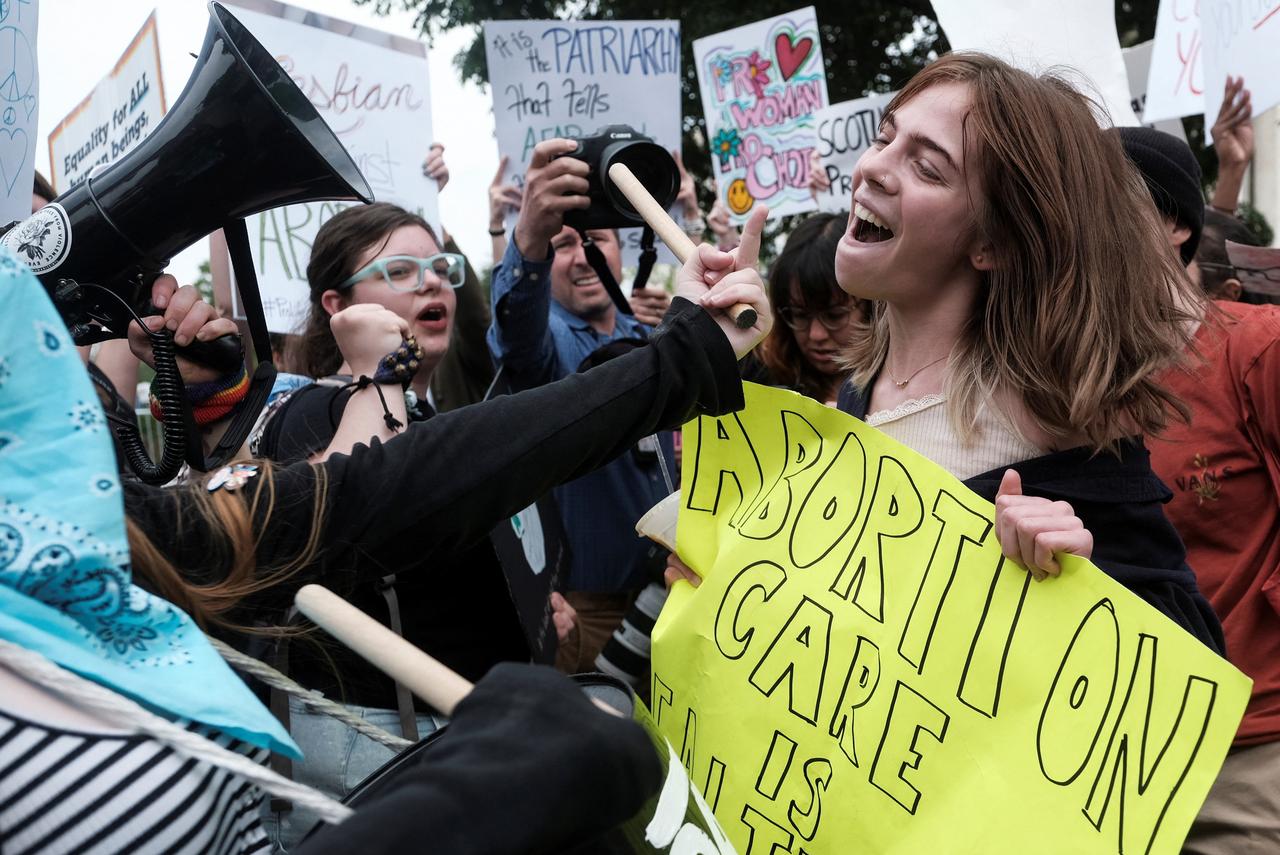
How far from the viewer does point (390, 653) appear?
88cm

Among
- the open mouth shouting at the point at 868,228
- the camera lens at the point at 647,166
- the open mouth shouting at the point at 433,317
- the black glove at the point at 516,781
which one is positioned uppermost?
the camera lens at the point at 647,166

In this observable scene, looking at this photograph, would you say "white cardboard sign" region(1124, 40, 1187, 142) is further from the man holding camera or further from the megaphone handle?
the megaphone handle

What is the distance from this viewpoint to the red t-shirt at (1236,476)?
2.06 metres

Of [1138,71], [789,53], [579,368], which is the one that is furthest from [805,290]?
[1138,71]

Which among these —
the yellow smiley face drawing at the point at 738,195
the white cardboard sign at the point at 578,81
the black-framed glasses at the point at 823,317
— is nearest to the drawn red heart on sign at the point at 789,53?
the yellow smiley face drawing at the point at 738,195

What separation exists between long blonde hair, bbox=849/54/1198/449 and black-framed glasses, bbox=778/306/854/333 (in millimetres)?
1499

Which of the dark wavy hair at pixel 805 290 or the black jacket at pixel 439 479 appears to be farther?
the dark wavy hair at pixel 805 290

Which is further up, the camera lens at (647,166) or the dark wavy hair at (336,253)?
the camera lens at (647,166)

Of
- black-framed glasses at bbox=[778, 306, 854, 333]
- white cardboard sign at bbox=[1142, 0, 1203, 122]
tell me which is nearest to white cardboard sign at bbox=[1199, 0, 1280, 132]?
white cardboard sign at bbox=[1142, 0, 1203, 122]

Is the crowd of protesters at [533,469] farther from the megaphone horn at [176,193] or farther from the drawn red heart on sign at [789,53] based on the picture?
the drawn red heart on sign at [789,53]

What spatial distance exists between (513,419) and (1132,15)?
41.3 ft

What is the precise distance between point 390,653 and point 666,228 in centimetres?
81

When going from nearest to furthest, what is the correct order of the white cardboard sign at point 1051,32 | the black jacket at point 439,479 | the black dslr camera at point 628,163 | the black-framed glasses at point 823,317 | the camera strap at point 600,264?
the black jacket at point 439,479
the black dslr camera at point 628,163
the camera strap at point 600,264
the black-framed glasses at point 823,317
the white cardboard sign at point 1051,32

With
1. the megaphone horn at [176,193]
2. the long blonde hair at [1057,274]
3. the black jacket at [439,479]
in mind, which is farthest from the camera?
the long blonde hair at [1057,274]
